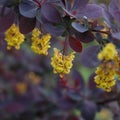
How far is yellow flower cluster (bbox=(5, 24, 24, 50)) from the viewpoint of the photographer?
1116 mm

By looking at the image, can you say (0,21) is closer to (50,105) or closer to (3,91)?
(50,105)

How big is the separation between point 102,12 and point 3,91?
1215 mm

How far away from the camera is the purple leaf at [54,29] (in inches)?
40.1

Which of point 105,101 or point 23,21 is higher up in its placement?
point 23,21

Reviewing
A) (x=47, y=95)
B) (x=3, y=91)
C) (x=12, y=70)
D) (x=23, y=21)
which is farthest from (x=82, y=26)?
(x=12, y=70)

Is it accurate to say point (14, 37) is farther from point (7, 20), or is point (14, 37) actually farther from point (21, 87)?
point (21, 87)

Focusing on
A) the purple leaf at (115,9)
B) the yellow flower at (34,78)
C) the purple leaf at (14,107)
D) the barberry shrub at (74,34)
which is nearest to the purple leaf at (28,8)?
the barberry shrub at (74,34)

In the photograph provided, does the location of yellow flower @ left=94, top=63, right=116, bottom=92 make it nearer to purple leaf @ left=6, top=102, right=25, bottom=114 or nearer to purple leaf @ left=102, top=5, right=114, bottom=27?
purple leaf @ left=102, top=5, right=114, bottom=27

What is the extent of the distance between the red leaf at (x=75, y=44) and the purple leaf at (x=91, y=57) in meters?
0.03

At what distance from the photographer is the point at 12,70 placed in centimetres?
231

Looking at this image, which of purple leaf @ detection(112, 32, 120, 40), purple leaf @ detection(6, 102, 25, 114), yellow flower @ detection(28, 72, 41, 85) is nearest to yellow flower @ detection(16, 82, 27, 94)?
yellow flower @ detection(28, 72, 41, 85)

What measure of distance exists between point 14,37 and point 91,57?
0.82ft

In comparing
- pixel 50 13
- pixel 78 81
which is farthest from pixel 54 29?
pixel 78 81

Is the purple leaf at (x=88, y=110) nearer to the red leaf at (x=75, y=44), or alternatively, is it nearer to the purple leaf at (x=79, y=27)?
the red leaf at (x=75, y=44)
